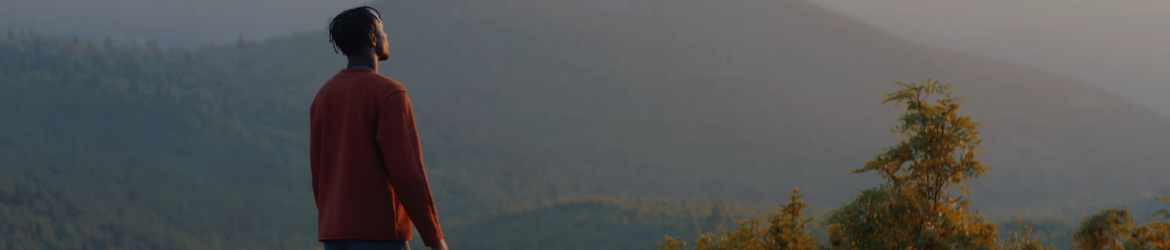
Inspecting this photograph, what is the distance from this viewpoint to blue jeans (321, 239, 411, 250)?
3678 mm

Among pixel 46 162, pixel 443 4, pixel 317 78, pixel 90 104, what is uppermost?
pixel 443 4

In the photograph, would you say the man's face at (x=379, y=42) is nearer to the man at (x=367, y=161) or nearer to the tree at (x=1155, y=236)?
the man at (x=367, y=161)

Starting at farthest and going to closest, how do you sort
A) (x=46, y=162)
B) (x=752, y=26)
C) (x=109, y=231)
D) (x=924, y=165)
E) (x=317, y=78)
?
(x=752, y=26) → (x=317, y=78) → (x=46, y=162) → (x=109, y=231) → (x=924, y=165)

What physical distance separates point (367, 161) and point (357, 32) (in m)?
0.58

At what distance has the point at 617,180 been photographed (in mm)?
107875

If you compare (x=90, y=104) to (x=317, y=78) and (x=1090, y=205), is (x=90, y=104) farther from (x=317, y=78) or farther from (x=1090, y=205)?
(x=1090, y=205)

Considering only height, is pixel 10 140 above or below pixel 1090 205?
below

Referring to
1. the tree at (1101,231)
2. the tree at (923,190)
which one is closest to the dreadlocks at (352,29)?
the tree at (923,190)

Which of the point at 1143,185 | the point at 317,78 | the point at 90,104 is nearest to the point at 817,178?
the point at 1143,185

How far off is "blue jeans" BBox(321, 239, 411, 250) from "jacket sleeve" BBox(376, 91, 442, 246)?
0.18 metres

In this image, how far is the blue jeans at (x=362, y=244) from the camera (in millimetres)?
3678

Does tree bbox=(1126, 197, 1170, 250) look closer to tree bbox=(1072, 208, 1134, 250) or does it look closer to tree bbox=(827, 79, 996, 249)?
Result: tree bbox=(827, 79, 996, 249)

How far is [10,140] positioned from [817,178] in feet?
281

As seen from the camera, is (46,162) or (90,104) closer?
(46,162)
